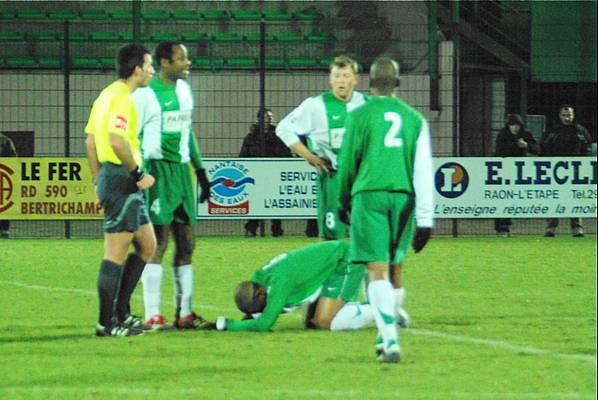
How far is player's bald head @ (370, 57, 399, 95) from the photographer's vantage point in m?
8.39

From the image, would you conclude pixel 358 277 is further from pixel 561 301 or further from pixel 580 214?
pixel 580 214

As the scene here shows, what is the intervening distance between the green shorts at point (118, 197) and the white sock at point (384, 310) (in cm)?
210

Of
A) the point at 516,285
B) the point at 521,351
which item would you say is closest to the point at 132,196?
the point at 521,351

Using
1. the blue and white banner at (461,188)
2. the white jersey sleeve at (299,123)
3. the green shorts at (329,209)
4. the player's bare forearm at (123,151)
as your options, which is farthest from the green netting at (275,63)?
the player's bare forearm at (123,151)

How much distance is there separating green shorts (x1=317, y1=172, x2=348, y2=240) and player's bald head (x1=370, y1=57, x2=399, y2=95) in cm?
241

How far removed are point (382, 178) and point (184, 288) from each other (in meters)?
2.55

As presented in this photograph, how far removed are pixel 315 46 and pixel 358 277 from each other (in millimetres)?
20055

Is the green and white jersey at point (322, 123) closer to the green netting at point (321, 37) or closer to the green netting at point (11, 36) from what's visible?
the green netting at point (321, 37)

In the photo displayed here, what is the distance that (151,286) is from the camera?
10445mm

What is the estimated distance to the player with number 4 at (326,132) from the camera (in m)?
10.8

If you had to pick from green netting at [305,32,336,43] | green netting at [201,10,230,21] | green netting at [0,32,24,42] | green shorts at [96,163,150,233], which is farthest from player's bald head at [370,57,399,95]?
green netting at [201,10,230,21]

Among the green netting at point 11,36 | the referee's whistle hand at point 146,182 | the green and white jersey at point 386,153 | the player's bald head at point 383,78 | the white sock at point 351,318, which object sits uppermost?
the green netting at point 11,36

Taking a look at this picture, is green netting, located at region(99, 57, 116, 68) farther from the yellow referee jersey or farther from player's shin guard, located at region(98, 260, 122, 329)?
player's shin guard, located at region(98, 260, 122, 329)

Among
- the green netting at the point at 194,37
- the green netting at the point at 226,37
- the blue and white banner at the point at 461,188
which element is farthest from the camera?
the green netting at the point at 194,37
